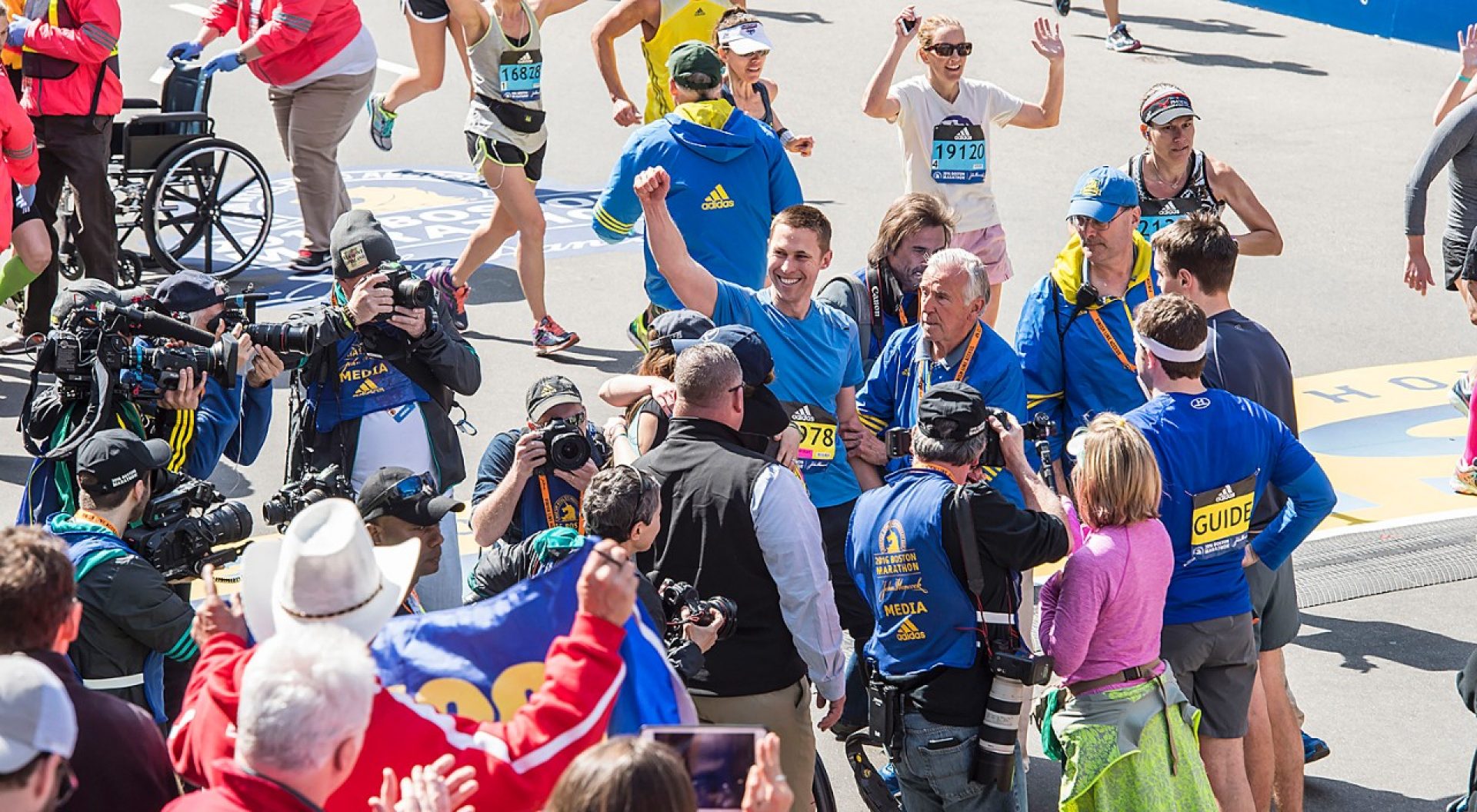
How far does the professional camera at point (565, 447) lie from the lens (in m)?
5.05

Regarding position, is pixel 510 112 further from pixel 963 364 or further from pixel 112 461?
pixel 112 461

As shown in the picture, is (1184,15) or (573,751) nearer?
(573,751)

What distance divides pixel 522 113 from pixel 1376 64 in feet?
38.0

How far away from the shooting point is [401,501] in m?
4.71

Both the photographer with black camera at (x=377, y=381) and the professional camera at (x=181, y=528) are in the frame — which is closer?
the professional camera at (x=181, y=528)

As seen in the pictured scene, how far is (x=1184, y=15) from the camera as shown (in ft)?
63.9

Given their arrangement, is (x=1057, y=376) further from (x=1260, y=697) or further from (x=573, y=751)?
(x=573, y=751)

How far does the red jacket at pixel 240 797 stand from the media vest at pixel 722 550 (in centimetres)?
185

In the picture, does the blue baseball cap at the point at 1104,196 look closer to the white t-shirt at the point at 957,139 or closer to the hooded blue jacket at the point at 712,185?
the hooded blue jacket at the point at 712,185

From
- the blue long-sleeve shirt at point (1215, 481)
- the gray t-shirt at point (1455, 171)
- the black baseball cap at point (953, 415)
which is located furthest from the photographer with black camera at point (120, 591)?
the gray t-shirt at point (1455, 171)

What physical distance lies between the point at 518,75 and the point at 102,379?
15.9ft

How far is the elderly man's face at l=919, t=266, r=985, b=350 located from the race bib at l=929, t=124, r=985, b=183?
2.81 m

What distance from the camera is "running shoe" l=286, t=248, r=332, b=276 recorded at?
1111 centimetres

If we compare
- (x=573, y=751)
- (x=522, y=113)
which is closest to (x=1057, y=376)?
(x=573, y=751)
